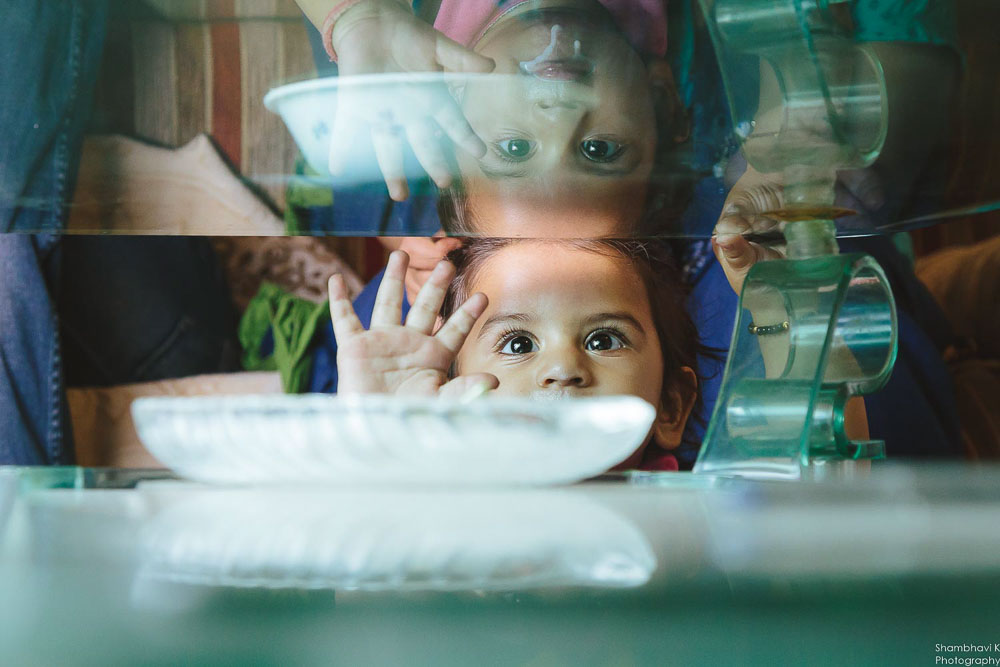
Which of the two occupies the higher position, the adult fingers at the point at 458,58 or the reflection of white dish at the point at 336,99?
the adult fingers at the point at 458,58

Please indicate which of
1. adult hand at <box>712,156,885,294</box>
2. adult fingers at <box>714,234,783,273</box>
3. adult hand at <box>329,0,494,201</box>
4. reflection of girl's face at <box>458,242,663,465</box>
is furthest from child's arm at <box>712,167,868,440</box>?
reflection of girl's face at <box>458,242,663,465</box>

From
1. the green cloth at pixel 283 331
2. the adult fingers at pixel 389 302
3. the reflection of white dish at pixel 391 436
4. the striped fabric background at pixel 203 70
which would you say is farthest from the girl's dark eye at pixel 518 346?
the reflection of white dish at pixel 391 436

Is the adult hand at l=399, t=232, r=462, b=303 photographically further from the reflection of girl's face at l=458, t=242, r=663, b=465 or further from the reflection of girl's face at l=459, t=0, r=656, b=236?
the reflection of girl's face at l=459, t=0, r=656, b=236

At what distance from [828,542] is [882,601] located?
48mm

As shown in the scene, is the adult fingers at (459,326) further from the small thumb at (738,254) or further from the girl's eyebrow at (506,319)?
the small thumb at (738,254)

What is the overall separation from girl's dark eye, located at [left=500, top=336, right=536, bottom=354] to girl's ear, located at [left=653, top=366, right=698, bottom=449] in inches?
5.9

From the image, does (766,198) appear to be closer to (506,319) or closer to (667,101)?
(667,101)

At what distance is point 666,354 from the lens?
0.80 meters

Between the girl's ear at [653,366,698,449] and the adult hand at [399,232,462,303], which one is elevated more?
the adult hand at [399,232,462,303]

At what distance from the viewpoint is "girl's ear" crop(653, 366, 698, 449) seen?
2.63 ft

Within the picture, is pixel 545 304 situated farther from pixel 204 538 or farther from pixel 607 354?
pixel 204 538

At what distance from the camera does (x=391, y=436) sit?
20 centimetres

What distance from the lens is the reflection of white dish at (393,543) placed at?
109 millimetres

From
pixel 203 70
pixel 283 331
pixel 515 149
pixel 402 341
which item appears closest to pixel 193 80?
pixel 203 70
